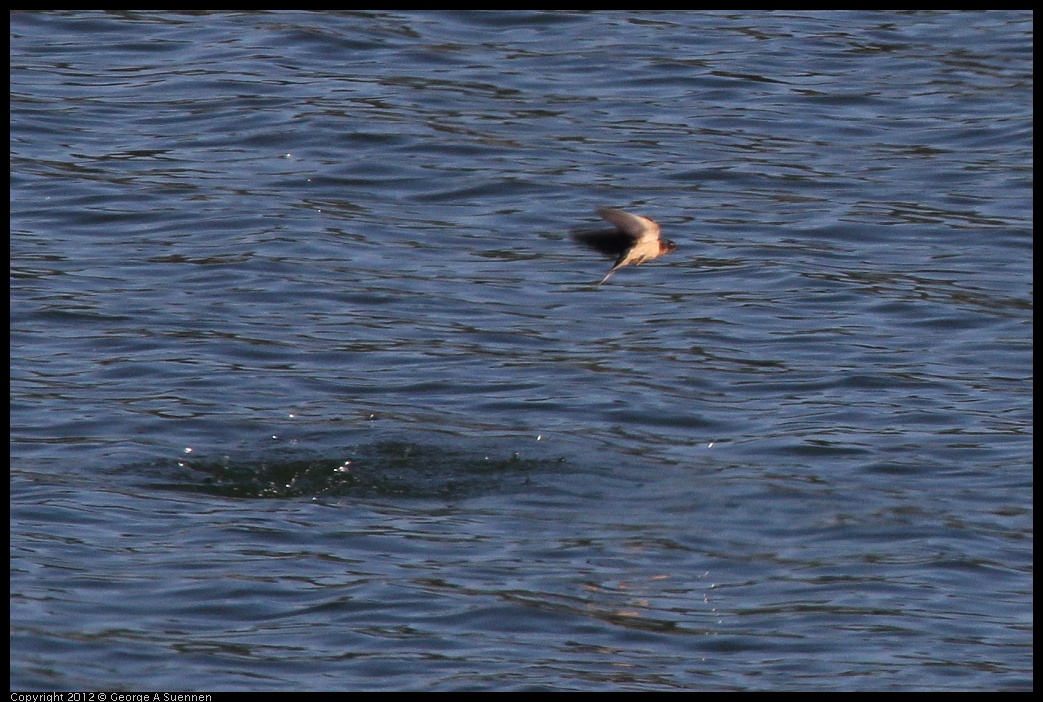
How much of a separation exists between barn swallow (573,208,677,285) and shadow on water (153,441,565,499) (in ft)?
5.15

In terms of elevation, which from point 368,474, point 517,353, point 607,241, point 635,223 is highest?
point 635,223

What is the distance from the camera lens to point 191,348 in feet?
35.9

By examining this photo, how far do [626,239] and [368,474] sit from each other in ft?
6.79

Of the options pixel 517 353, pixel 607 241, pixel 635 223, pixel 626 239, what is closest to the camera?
pixel 635 223

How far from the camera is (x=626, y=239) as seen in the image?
812 cm

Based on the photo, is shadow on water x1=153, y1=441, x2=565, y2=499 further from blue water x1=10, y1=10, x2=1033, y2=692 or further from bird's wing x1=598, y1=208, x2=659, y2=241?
bird's wing x1=598, y1=208, x2=659, y2=241

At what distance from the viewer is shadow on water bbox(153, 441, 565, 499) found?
918 centimetres

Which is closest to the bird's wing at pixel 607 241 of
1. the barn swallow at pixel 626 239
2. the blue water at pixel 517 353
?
the barn swallow at pixel 626 239

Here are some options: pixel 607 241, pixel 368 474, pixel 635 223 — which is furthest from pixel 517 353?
pixel 635 223

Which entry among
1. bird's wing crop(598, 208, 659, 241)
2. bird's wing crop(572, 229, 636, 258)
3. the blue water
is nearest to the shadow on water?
the blue water

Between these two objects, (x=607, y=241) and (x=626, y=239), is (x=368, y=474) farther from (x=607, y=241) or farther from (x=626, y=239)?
(x=626, y=239)

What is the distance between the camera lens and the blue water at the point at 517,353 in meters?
7.70
